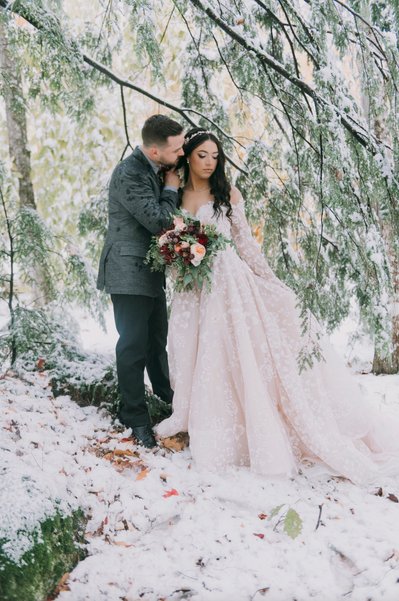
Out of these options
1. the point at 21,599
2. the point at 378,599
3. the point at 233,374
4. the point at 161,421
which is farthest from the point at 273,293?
the point at 21,599

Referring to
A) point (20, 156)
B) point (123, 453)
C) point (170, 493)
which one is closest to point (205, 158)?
point (123, 453)

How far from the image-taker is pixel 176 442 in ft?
10.7

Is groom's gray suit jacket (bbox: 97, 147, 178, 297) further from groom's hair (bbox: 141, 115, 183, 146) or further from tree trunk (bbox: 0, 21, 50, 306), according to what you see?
tree trunk (bbox: 0, 21, 50, 306)

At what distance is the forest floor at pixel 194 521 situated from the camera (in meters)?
2.03

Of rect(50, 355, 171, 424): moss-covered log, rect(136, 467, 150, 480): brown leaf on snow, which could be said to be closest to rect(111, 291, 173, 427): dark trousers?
rect(50, 355, 171, 424): moss-covered log

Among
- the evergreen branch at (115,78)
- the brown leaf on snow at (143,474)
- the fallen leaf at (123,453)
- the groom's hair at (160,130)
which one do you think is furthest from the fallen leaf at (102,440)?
the evergreen branch at (115,78)

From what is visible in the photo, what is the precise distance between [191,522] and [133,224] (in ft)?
5.57

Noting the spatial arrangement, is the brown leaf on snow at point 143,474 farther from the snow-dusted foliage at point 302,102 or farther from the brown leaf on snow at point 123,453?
the snow-dusted foliage at point 302,102

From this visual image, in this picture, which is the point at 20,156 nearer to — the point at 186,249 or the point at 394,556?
the point at 186,249

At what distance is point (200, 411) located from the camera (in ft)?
10.2

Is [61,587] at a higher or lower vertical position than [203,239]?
lower

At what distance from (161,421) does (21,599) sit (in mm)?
1803

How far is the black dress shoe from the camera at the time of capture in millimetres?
3176

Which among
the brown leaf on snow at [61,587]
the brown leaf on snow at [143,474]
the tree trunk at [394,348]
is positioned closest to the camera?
the brown leaf on snow at [61,587]
